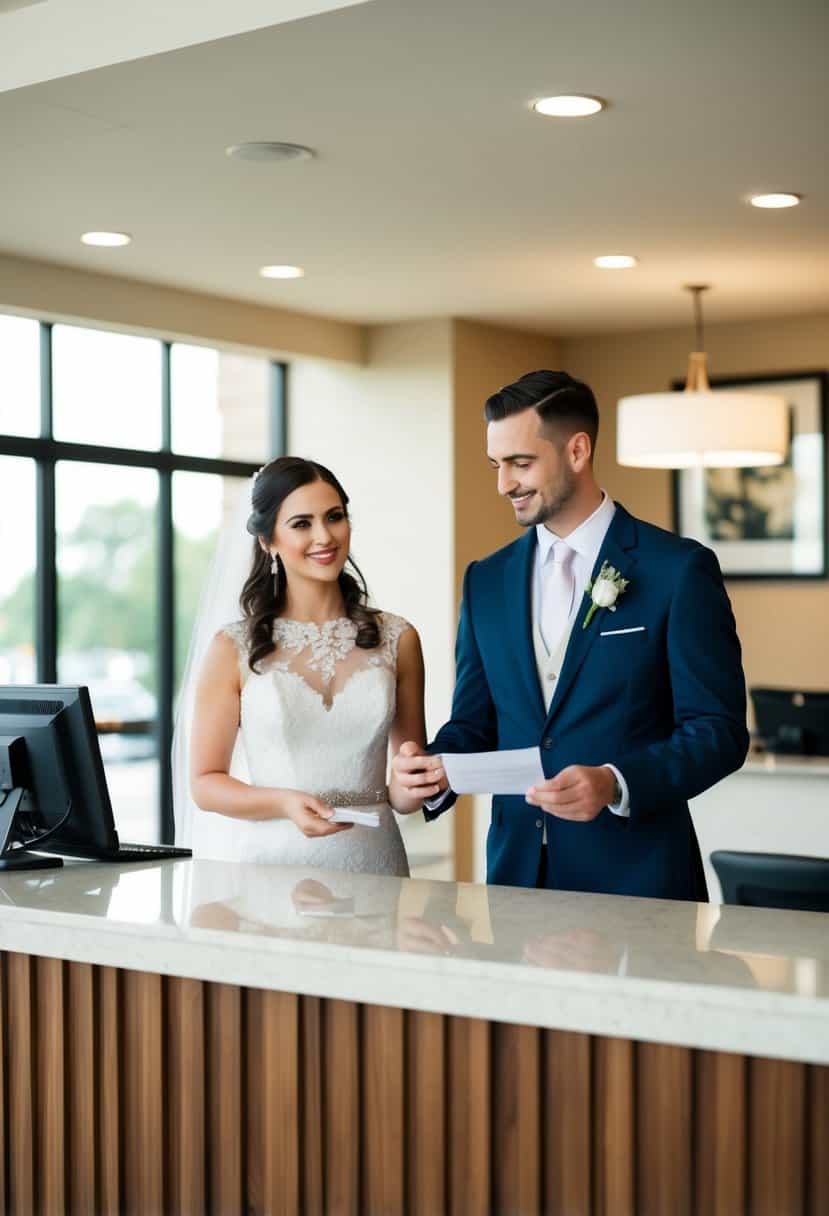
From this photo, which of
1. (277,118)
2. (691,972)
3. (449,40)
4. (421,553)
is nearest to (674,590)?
(691,972)

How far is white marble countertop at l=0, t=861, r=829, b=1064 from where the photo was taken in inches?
74.6

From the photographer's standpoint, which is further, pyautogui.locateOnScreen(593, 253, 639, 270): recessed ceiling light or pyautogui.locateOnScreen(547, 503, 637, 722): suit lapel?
pyautogui.locateOnScreen(593, 253, 639, 270): recessed ceiling light

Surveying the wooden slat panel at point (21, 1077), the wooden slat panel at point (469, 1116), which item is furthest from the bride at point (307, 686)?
the wooden slat panel at point (469, 1116)

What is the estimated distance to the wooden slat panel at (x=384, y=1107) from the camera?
7.04ft

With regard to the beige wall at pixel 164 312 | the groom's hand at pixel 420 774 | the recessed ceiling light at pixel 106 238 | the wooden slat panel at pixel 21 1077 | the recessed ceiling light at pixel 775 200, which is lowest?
the wooden slat panel at pixel 21 1077

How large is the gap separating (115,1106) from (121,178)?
343 cm

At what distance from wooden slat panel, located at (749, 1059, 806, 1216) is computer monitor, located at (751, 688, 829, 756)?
455 cm

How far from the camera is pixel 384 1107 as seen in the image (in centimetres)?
217

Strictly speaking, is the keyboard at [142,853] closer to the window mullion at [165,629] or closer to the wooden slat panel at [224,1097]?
the wooden slat panel at [224,1097]

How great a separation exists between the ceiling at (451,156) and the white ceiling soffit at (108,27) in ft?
0.12

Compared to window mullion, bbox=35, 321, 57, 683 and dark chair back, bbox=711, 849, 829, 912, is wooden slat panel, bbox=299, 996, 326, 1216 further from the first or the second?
window mullion, bbox=35, 321, 57, 683

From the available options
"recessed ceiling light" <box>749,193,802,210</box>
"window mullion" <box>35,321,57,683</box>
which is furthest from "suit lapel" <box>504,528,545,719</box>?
"window mullion" <box>35,321,57,683</box>

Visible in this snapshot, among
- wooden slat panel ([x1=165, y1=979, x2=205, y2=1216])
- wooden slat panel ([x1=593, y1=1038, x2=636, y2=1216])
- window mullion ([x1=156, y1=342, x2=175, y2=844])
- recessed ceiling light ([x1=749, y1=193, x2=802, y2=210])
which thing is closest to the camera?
wooden slat panel ([x1=593, y1=1038, x2=636, y2=1216])

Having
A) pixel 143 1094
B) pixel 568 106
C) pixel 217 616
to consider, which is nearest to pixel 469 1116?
pixel 143 1094
